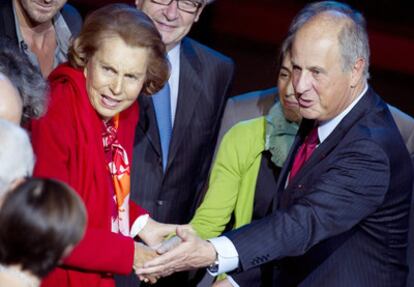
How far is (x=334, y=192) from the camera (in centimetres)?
278

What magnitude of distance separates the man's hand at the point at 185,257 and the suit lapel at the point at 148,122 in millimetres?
491

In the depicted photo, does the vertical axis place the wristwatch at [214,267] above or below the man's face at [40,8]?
below

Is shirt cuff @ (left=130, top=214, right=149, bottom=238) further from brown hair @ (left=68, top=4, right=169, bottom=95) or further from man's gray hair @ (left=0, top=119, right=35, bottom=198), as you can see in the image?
man's gray hair @ (left=0, top=119, right=35, bottom=198)

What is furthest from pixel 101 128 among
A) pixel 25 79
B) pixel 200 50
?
pixel 200 50

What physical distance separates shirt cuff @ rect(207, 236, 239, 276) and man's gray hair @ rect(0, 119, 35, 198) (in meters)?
0.78

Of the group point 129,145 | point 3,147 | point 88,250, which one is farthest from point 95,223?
point 3,147

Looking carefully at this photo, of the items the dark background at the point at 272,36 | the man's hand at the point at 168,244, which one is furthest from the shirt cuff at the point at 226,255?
the dark background at the point at 272,36

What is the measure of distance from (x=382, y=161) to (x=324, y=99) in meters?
0.26

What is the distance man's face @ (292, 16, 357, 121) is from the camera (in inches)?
110

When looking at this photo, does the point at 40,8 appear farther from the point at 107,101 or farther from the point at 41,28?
the point at 107,101

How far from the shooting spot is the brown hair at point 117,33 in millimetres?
2695

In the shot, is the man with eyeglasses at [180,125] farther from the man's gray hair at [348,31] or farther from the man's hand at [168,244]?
the man's gray hair at [348,31]

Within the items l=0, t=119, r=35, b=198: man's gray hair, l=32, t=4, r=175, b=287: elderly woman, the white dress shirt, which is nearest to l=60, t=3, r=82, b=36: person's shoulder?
the white dress shirt

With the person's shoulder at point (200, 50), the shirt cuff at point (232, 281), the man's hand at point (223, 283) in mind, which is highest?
the person's shoulder at point (200, 50)
